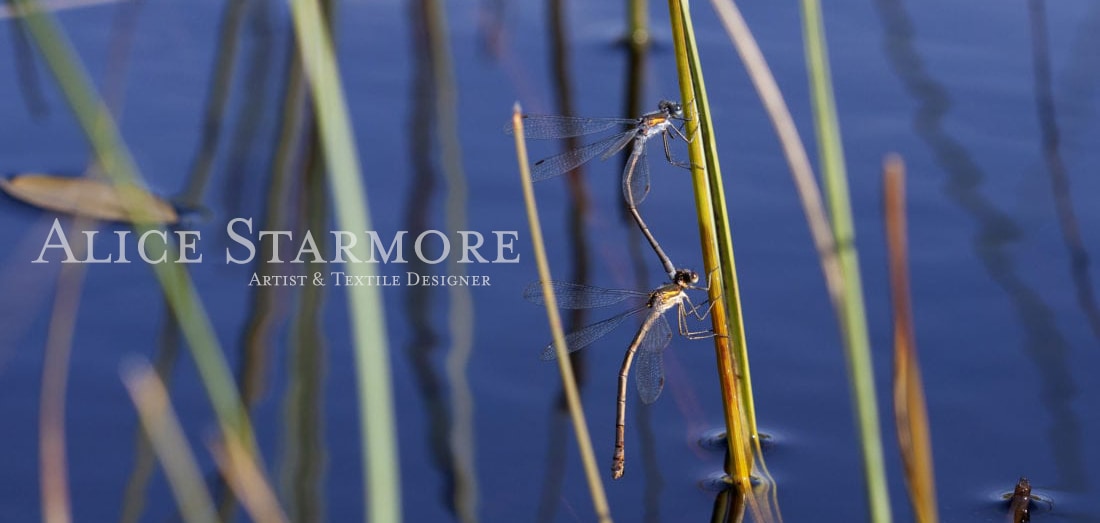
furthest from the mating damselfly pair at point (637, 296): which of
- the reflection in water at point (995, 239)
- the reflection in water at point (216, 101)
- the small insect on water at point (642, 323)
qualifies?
the reflection in water at point (216, 101)

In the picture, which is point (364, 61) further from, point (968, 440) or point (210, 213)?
point (968, 440)

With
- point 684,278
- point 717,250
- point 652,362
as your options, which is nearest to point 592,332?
point 652,362

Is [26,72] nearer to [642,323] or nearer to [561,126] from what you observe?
[561,126]

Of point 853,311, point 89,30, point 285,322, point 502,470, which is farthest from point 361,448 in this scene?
point 89,30

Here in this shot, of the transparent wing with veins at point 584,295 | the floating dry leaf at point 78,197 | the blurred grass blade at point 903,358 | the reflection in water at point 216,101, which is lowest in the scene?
the blurred grass blade at point 903,358

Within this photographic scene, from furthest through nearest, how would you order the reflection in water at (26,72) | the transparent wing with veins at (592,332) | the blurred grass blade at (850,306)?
the reflection in water at (26,72), the transparent wing with veins at (592,332), the blurred grass blade at (850,306)

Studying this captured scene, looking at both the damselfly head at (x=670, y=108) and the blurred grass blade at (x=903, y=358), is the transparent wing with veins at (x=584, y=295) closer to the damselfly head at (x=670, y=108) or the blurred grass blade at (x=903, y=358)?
the damselfly head at (x=670, y=108)
